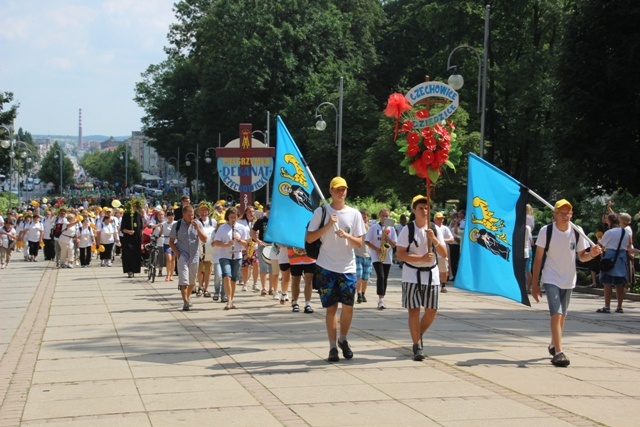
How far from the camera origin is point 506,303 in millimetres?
18406

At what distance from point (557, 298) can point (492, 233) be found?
1.30 m

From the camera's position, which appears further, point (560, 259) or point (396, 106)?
point (396, 106)

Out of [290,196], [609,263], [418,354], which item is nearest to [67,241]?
[609,263]

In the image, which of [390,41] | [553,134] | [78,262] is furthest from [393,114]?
[390,41]

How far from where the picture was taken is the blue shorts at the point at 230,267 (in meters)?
16.5

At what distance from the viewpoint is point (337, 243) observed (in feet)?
34.1

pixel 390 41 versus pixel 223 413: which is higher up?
pixel 390 41

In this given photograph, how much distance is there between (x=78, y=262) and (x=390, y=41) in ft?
127

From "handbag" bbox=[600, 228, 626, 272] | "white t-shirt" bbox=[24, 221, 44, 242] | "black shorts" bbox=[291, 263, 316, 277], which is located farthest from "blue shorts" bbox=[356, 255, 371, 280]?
"white t-shirt" bbox=[24, 221, 44, 242]

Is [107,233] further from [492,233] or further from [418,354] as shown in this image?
[418,354]

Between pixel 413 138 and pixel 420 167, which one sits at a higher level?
pixel 413 138

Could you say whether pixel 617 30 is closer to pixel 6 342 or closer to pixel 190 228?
pixel 190 228

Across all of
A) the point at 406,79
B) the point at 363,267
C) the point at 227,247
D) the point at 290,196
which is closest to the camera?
the point at 290,196

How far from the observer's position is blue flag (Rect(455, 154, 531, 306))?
449 inches
